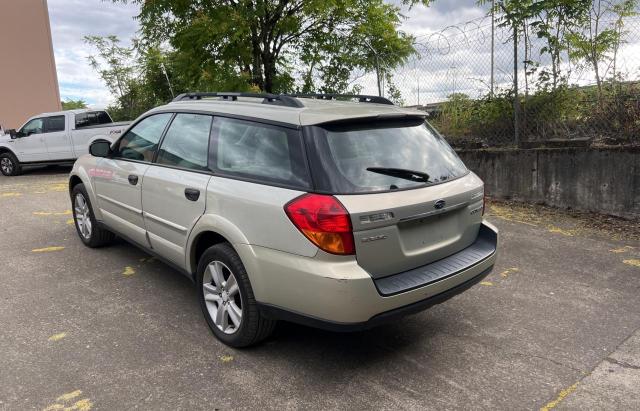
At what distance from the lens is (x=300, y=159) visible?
2879 millimetres

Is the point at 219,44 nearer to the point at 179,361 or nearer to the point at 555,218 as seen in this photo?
the point at 555,218

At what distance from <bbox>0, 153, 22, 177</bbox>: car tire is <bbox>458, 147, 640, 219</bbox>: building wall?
1181 cm

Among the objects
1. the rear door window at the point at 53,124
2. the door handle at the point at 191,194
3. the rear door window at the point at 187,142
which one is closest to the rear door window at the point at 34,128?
the rear door window at the point at 53,124

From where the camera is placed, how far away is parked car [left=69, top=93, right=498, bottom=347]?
269cm

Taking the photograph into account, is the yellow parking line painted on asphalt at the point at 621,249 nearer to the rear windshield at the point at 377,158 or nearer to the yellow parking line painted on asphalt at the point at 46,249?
the rear windshield at the point at 377,158

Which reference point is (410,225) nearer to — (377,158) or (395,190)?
(395,190)

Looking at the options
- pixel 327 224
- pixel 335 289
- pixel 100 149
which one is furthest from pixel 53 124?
pixel 335 289

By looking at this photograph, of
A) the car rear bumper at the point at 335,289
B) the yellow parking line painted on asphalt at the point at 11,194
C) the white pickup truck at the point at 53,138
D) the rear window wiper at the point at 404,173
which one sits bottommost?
the car rear bumper at the point at 335,289

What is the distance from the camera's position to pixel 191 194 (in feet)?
11.3

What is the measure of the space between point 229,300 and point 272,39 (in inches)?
323

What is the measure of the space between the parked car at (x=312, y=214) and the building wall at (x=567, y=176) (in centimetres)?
360

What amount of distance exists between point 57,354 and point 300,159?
2.11 meters

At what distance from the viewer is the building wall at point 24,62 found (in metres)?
19.9

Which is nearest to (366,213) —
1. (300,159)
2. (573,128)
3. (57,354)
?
(300,159)
